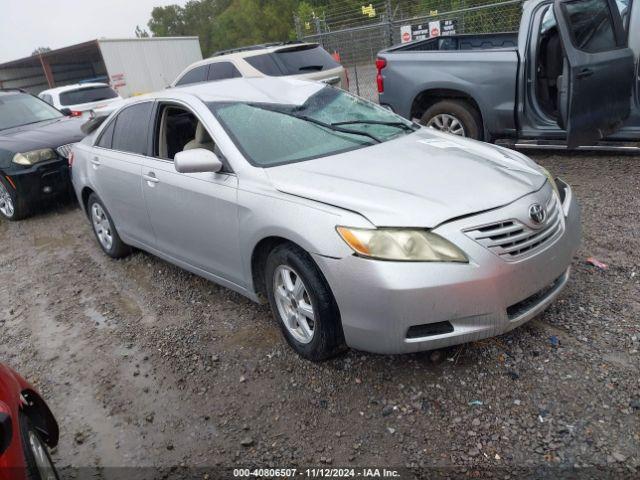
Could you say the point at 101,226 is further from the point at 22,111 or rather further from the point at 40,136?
the point at 22,111

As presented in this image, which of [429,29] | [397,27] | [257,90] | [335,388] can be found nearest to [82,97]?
[397,27]

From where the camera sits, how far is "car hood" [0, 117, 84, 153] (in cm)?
700

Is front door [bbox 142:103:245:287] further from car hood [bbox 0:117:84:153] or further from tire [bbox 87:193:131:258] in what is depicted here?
car hood [bbox 0:117:84:153]

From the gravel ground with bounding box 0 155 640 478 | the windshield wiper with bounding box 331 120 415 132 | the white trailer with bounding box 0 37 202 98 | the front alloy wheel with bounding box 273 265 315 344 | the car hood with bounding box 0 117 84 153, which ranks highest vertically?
the white trailer with bounding box 0 37 202 98

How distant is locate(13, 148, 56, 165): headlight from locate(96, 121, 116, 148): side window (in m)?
2.59

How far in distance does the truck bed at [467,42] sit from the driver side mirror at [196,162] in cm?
463

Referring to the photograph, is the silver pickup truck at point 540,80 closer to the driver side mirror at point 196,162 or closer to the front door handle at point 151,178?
the driver side mirror at point 196,162

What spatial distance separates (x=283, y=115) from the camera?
3660 millimetres

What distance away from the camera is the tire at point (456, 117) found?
6250 mm

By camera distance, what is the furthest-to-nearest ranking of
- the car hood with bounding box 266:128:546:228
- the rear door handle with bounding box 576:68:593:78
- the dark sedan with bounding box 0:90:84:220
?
1. the dark sedan with bounding box 0:90:84:220
2. the rear door handle with bounding box 576:68:593:78
3. the car hood with bounding box 266:128:546:228

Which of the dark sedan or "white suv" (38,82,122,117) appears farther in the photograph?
"white suv" (38,82,122,117)

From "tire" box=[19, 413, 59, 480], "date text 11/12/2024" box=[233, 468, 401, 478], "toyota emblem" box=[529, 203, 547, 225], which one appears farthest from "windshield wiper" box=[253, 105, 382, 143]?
"tire" box=[19, 413, 59, 480]

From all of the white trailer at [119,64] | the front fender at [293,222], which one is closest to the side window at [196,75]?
the front fender at [293,222]

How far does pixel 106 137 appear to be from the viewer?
4.78 m
